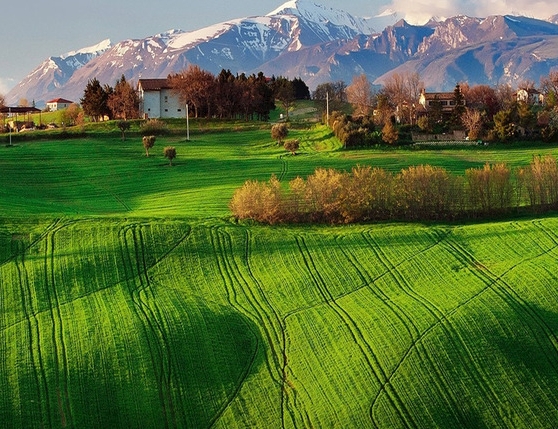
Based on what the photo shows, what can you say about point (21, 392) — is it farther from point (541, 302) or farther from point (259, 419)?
point (541, 302)

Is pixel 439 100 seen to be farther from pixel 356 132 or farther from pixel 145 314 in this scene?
pixel 145 314

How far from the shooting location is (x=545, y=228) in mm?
68125

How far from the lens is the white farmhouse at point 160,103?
5438 inches

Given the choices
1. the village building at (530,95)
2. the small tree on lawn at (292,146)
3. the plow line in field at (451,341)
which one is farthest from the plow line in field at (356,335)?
the village building at (530,95)

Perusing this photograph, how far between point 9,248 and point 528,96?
391ft

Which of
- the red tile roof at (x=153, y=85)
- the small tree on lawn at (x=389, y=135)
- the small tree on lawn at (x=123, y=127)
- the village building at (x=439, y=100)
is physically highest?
the red tile roof at (x=153, y=85)

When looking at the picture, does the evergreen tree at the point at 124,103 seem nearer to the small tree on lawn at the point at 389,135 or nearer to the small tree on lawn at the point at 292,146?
the small tree on lawn at the point at 292,146

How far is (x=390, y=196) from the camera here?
235 feet

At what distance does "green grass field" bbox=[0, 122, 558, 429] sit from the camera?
47.9m

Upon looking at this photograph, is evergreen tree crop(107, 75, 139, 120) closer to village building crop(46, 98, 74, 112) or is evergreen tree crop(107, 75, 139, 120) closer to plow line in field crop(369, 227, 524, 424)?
village building crop(46, 98, 74, 112)

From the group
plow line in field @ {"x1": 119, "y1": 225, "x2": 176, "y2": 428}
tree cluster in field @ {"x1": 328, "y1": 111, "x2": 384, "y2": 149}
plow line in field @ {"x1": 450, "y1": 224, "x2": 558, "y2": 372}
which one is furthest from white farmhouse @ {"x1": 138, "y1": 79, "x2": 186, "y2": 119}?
plow line in field @ {"x1": 450, "y1": 224, "x2": 558, "y2": 372}

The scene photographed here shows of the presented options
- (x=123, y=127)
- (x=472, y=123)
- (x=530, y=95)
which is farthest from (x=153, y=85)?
(x=530, y=95)

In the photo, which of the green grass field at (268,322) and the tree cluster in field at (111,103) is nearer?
the green grass field at (268,322)

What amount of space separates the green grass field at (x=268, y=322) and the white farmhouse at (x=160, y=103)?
209ft
